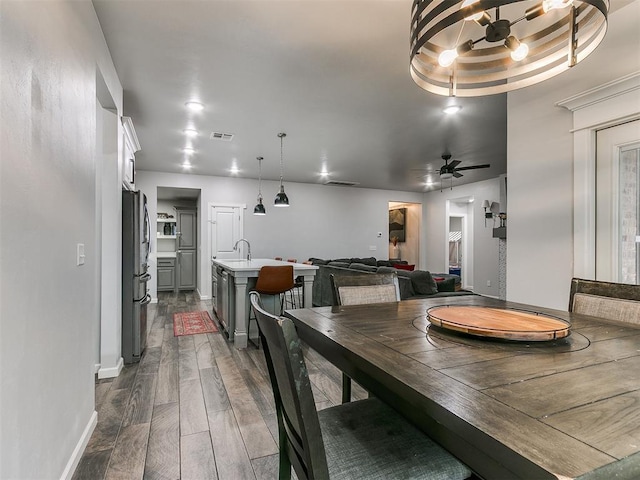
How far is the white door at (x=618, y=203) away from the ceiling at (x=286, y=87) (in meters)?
1.49

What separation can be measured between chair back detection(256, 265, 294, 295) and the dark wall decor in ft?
24.7

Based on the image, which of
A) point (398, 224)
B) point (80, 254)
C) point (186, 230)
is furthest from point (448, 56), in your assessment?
point (398, 224)

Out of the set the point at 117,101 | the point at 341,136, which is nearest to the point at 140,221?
the point at 117,101

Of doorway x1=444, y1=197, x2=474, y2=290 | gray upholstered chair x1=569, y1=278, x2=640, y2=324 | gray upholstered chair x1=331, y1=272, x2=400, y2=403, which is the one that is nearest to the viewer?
gray upholstered chair x1=569, y1=278, x2=640, y2=324

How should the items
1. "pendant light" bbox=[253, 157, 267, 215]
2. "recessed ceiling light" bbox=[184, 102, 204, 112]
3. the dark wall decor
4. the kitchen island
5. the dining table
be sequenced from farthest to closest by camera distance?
the dark wall decor < "pendant light" bbox=[253, 157, 267, 215] < the kitchen island < "recessed ceiling light" bbox=[184, 102, 204, 112] < the dining table

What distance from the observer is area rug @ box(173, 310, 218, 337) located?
4.48m

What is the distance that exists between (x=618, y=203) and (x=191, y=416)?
10.2 ft

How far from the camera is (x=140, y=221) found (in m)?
3.36

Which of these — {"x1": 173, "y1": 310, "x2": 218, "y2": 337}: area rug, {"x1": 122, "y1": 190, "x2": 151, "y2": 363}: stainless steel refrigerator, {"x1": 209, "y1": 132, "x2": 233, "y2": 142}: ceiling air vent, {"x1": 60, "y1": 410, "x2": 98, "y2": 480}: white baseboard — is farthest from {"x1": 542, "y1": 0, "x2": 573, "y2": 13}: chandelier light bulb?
{"x1": 173, "y1": 310, "x2": 218, "y2": 337}: area rug

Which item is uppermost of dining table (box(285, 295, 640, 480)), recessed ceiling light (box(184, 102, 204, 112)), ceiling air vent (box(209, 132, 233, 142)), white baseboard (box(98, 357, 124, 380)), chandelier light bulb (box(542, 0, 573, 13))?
recessed ceiling light (box(184, 102, 204, 112))

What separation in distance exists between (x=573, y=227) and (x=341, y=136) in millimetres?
3124

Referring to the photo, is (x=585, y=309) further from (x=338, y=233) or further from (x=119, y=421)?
(x=338, y=233)

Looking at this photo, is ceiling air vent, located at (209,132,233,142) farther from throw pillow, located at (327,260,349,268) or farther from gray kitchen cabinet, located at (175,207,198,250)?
gray kitchen cabinet, located at (175,207,198,250)

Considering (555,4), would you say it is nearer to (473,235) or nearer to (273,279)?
(273,279)
